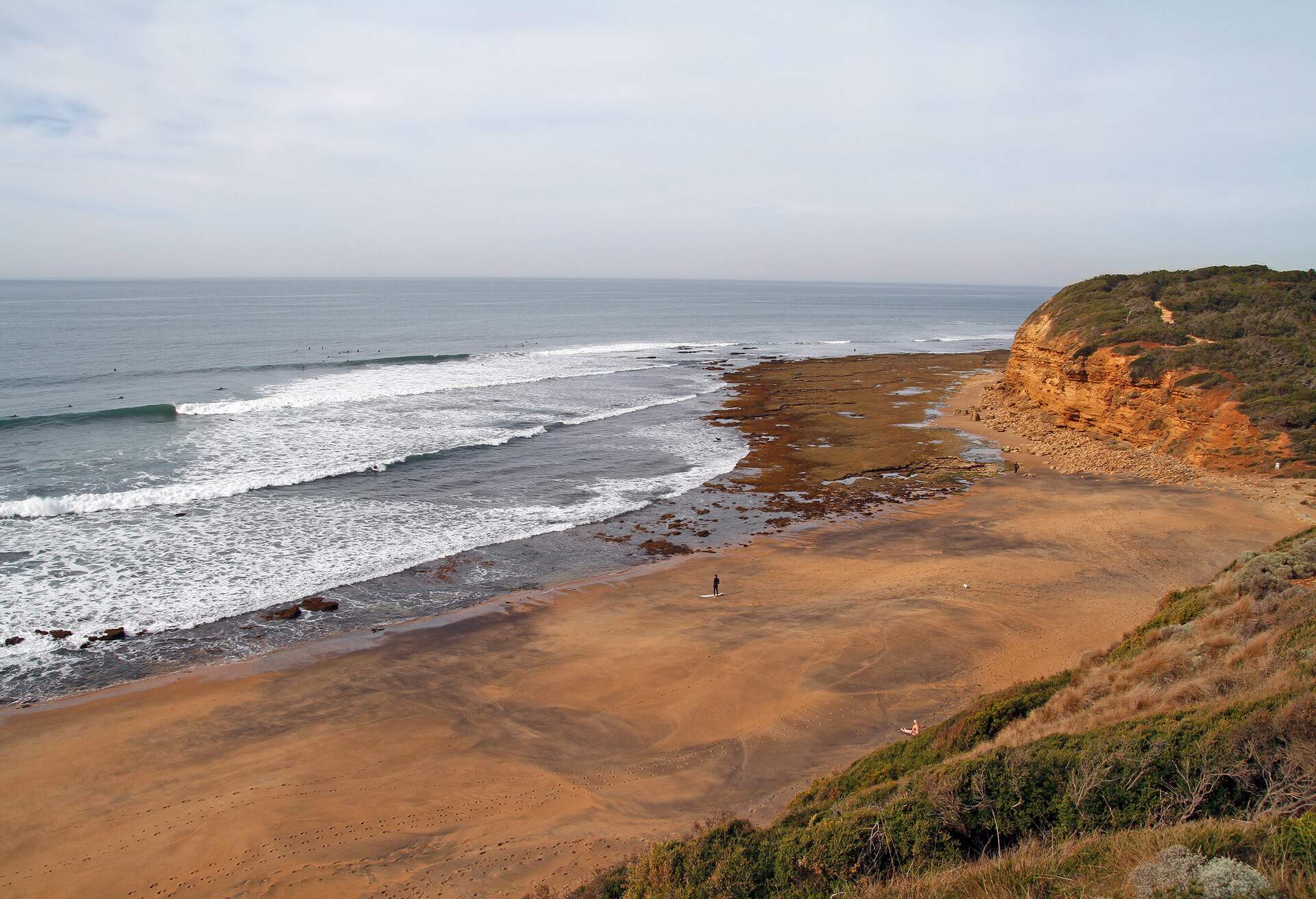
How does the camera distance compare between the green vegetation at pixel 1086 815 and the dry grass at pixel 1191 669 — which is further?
the dry grass at pixel 1191 669

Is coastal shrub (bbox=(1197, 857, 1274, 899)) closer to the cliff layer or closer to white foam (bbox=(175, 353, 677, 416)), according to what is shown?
the cliff layer

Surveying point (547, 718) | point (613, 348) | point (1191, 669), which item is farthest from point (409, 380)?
point (1191, 669)

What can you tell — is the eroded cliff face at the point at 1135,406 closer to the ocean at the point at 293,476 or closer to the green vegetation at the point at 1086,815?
the ocean at the point at 293,476

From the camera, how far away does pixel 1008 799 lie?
683 cm

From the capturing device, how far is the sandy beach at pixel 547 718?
987 cm

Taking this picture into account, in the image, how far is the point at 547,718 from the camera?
13.2 meters

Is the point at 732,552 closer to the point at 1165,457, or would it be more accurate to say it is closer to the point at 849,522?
the point at 849,522

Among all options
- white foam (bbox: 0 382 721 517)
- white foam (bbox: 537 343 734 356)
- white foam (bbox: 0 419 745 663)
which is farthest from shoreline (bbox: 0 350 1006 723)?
white foam (bbox: 537 343 734 356)

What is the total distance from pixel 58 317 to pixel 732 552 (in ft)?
317

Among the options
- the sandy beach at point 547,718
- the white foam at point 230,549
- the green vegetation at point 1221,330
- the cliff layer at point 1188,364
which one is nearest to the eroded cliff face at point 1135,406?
the cliff layer at point 1188,364

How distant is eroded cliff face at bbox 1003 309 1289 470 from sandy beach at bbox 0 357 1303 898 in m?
5.99

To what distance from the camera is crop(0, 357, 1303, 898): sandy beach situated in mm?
9867

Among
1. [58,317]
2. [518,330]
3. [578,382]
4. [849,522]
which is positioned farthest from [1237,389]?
[58,317]

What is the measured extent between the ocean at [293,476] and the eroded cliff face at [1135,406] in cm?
1642
